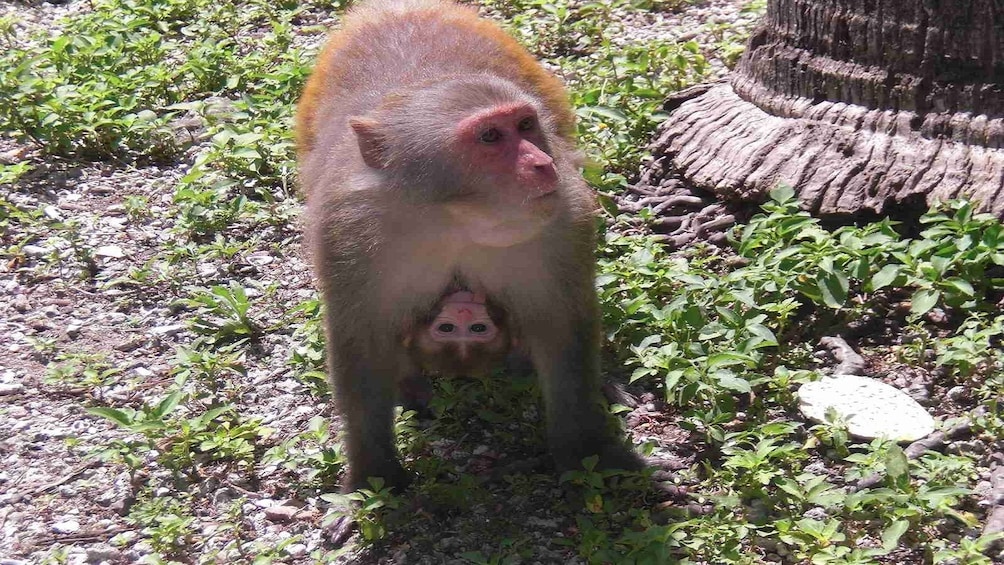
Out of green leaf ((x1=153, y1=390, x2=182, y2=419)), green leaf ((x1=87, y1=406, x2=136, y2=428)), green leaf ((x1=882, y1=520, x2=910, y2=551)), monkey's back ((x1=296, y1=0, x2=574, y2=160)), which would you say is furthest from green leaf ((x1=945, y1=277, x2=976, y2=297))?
green leaf ((x1=87, y1=406, x2=136, y2=428))

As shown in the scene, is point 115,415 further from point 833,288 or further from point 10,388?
point 833,288

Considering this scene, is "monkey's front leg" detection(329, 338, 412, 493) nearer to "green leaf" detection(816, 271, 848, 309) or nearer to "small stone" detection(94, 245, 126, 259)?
"green leaf" detection(816, 271, 848, 309)

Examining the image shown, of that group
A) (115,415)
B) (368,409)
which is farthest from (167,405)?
(368,409)

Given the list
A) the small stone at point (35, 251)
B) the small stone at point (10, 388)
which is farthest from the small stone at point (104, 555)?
the small stone at point (35, 251)

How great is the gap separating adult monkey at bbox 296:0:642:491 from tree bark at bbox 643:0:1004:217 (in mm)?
1281

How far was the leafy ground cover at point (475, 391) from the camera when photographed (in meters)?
3.73

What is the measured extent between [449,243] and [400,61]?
1.03 meters

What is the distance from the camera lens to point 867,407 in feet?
13.3

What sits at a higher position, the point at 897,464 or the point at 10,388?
the point at 897,464

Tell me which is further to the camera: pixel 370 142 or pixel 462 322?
pixel 462 322

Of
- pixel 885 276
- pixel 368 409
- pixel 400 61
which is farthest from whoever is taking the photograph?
pixel 400 61

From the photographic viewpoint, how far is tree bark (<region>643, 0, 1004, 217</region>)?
14.9 feet

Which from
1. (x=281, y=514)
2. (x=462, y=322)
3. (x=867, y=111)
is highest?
(x=867, y=111)

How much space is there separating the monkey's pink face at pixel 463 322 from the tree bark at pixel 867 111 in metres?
1.67
